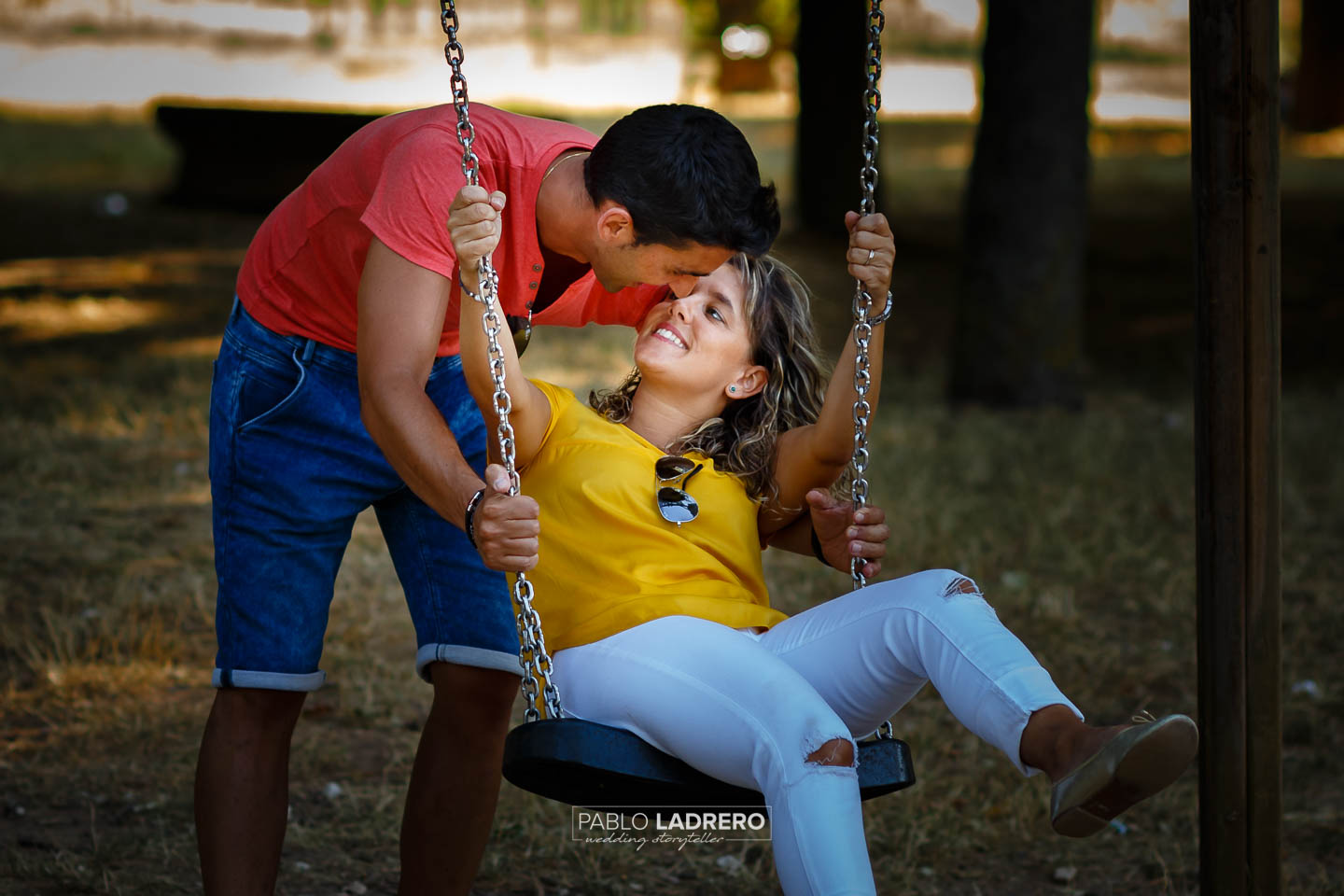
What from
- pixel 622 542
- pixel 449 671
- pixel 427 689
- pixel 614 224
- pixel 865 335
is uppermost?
pixel 614 224

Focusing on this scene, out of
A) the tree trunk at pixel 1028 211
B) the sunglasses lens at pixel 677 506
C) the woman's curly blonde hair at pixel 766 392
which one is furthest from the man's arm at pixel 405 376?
the tree trunk at pixel 1028 211

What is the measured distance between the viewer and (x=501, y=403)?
8.11 feet

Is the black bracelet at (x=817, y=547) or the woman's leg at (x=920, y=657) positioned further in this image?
the black bracelet at (x=817, y=547)

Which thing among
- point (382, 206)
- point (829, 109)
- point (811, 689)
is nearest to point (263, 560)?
point (382, 206)

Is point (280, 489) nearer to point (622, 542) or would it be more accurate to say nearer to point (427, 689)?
point (622, 542)

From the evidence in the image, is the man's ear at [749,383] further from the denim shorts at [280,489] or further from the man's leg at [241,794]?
the man's leg at [241,794]

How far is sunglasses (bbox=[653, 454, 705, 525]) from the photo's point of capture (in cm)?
287

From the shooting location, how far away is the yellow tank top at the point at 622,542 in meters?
2.75

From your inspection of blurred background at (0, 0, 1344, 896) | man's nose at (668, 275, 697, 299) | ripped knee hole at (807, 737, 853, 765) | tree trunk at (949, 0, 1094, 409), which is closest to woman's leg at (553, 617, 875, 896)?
ripped knee hole at (807, 737, 853, 765)

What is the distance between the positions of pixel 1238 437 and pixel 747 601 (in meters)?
0.93

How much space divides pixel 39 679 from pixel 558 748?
8.60 feet

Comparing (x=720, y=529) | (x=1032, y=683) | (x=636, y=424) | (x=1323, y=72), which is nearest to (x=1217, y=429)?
(x=1032, y=683)

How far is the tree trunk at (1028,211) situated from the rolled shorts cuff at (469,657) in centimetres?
542

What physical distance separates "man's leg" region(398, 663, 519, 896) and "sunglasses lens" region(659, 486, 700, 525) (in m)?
0.45
